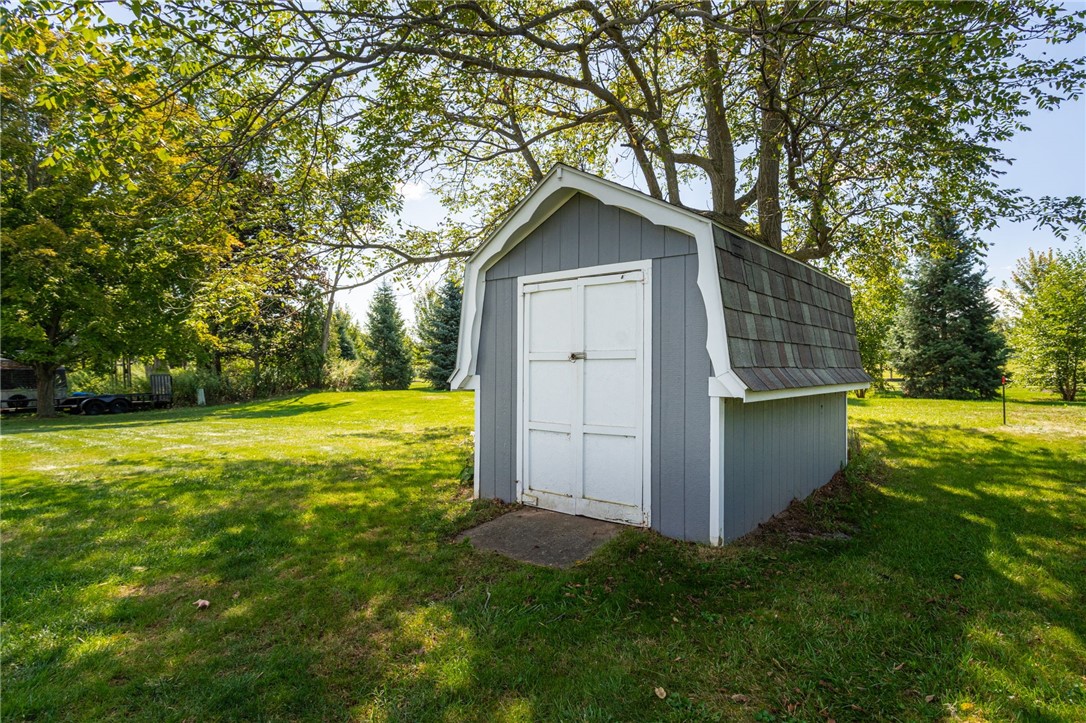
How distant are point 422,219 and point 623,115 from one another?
4.36 metres

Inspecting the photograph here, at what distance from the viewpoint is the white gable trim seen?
12.6 ft

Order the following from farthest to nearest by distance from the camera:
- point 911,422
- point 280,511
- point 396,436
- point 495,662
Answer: point 911,422
point 396,436
point 280,511
point 495,662

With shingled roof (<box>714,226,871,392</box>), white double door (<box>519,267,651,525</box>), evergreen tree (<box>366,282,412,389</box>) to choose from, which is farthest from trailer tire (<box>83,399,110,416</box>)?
shingled roof (<box>714,226,871,392</box>)

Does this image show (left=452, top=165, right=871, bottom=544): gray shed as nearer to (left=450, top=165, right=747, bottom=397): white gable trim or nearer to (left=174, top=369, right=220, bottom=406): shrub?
(left=450, top=165, right=747, bottom=397): white gable trim

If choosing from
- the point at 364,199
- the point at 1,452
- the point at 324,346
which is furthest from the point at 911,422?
the point at 324,346

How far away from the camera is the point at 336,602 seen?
3186 millimetres

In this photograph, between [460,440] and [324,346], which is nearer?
[460,440]

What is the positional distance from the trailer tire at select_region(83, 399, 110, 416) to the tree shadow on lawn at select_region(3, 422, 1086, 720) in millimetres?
15574

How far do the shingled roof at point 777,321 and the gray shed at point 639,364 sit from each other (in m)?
0.02

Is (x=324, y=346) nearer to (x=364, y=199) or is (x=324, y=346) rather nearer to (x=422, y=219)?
(x=422, y=219)

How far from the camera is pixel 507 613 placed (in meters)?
2.99

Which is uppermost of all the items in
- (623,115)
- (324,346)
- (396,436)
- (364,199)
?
(623,115)

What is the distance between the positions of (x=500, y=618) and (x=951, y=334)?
22.8 metres

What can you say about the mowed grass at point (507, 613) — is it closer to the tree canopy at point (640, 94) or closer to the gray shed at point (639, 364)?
the gray shed at point (639, 364)
